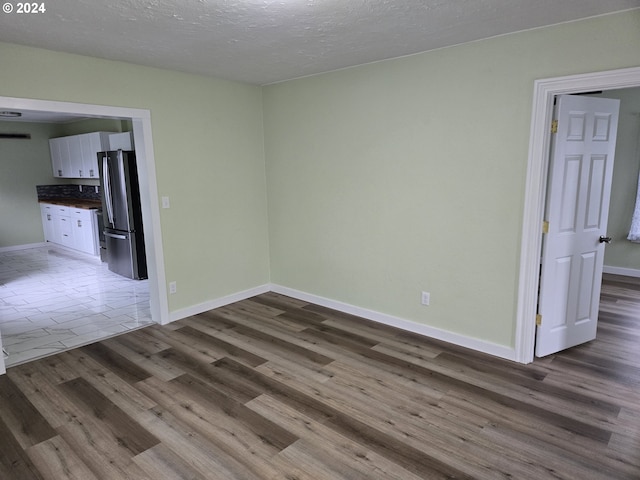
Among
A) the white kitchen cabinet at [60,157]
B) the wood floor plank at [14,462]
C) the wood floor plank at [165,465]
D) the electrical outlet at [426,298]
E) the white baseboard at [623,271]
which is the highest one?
the white kitchen cabinet at [60,157]

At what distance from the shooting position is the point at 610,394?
2742 mm

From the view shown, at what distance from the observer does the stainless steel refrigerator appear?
5.43 meters

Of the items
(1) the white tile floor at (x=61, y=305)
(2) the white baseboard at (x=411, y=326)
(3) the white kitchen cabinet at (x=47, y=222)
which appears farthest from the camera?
(3) the white kitchen cabinet at (x=47, y=222)

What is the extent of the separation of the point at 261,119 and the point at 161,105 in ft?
3.99

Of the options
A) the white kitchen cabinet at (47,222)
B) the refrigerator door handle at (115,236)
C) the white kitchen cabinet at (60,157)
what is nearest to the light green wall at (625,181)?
the refrigerator door handle at (115,236)

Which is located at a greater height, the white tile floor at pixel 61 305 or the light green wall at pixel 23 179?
the light green wall at pixel 23 179

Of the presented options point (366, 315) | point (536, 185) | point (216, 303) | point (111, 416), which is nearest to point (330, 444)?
point (111, 416)

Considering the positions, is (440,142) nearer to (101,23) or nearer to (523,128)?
(523,128)

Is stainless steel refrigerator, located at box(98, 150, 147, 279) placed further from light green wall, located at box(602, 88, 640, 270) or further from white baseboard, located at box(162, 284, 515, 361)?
light green wall, located at box(602, 88, 640, 270)

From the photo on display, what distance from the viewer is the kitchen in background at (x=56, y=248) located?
4082 millimetres

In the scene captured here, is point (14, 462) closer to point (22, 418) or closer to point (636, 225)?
point (22, 418)

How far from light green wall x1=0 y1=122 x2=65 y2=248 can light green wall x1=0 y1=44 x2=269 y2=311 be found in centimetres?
559

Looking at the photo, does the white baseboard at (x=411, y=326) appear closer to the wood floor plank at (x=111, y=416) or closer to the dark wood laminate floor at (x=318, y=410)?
the dark wood laminate floor at (x=318, y=410)

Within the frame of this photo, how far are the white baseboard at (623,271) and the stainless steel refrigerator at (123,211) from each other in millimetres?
6480
